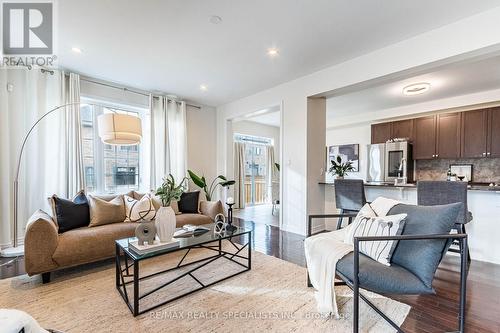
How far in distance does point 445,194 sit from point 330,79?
2142mm

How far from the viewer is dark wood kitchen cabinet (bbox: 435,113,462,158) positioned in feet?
15.3

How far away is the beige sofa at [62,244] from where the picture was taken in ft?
7.20

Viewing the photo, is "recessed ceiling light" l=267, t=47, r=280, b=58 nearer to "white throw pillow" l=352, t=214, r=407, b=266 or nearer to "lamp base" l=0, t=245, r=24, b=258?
"white throw pillow" l=352, t=214, r=407, b=266

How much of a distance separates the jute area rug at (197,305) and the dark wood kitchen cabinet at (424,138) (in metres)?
4.34

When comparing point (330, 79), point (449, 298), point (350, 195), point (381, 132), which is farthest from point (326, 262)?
point (381, 132)

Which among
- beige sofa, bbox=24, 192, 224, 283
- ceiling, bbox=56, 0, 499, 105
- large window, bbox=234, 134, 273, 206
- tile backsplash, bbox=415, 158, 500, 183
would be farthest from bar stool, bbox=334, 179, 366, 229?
large window, bbox=234, 134, 273, 206

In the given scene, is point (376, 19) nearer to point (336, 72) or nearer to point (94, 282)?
point (336, 72)

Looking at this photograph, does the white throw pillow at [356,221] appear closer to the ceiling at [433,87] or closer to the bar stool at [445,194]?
the bar stool at [445,194]

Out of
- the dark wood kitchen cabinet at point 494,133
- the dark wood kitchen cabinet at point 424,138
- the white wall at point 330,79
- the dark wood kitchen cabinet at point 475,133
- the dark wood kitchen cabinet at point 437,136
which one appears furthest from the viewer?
the dark wood kitchen cabinet at point 424,138

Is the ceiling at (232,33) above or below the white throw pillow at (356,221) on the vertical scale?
above

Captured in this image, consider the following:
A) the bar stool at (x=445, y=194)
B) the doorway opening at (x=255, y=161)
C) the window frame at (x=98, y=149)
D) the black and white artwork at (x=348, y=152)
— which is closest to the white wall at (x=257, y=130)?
the doorway opening at (x=255, y=161)

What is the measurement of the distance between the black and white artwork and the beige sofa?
19.1ft

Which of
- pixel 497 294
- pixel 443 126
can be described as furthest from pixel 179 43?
pixel 443 126

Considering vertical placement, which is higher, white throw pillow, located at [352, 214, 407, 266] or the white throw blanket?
white throw pillow, located at [352, 214, 407, 266]
